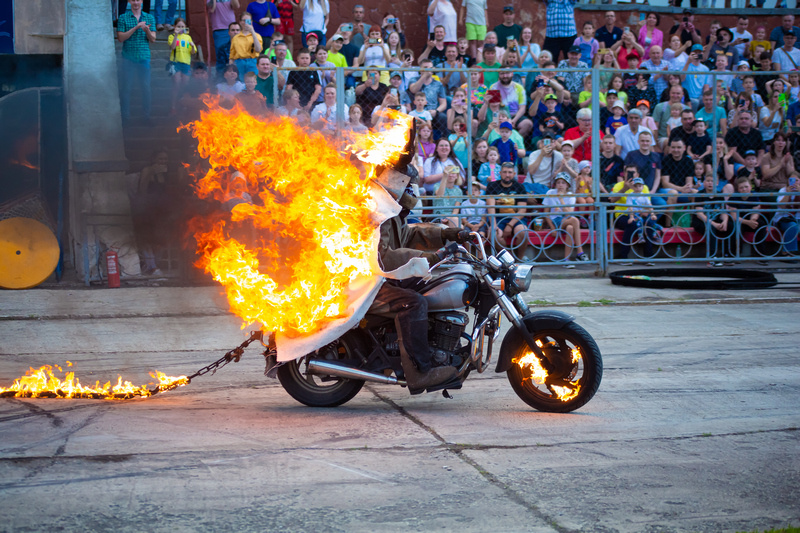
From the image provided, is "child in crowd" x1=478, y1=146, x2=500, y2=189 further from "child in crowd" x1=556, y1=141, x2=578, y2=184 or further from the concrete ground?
the concrete ground

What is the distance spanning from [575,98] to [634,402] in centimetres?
796

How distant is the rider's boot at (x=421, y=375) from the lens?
5.48 metres

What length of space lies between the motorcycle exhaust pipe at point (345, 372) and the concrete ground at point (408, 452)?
9.3 inches

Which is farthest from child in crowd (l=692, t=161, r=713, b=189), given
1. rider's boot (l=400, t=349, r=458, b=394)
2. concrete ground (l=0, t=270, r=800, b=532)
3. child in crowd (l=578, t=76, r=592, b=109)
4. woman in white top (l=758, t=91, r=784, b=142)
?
rider's boot (l=400, t=349, r=458, b=394)

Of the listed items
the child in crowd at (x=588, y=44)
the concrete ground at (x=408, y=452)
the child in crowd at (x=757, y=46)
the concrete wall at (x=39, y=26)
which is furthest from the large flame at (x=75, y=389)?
the child in crowd at (x=757, y=46)

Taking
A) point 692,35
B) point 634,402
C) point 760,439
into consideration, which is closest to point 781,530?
point 760,439

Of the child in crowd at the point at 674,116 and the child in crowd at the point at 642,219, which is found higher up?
the child in crowd at the point at 674,116

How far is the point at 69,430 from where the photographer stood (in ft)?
16.5

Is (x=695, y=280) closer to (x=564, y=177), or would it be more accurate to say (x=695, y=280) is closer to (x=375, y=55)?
(x=564, y=177)

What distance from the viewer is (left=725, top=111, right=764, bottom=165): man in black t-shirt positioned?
1344 centimetres

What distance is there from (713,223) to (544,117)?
10.1ft

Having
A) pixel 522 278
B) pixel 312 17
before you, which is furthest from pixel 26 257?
pixel 312 17

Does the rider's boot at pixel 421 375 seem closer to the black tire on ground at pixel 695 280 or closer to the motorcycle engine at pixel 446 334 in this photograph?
the motorcycle engine at pixel 446 334

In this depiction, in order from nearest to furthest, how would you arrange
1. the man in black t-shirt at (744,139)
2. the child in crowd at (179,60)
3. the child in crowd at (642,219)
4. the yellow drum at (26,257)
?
the child in crowd at (179,60), the yellow drum at (26,257), the child in crowd at (642,219), the man in black t-shirt at (744,139)
